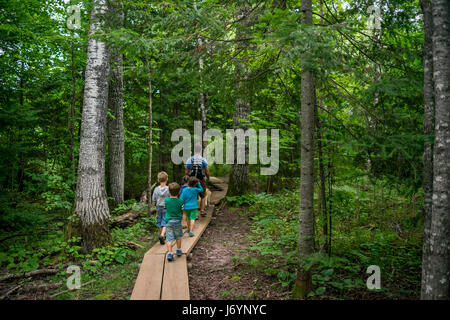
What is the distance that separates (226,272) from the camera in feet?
18.3

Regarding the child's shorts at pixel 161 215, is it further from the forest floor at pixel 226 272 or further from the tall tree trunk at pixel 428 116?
the tall tree trunk at pixel 428 116

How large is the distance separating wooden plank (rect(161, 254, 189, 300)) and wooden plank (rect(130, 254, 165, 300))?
103 mm

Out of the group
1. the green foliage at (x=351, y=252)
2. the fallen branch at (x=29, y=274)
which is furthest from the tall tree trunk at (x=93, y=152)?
the green foliage at (x=351, y=252)

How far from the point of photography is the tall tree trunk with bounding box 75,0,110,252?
640 cm

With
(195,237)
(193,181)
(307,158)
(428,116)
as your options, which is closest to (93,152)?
(193,181)

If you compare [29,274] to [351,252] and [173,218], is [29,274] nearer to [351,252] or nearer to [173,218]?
[173,218]

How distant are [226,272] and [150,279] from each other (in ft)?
5.42

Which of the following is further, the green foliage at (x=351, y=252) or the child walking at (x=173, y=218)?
the child walking at (x=173, y=218)

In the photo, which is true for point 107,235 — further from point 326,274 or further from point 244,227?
point 326,274

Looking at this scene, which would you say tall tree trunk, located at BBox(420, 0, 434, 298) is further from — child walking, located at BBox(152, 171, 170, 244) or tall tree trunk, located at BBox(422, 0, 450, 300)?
child walking, located at BBox(152, 171, 170, 244)

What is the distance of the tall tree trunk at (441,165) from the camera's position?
3.06 meters

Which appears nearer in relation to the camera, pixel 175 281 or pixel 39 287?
pixel 175 281

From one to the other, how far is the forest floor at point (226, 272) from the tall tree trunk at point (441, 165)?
2235 millimetres
